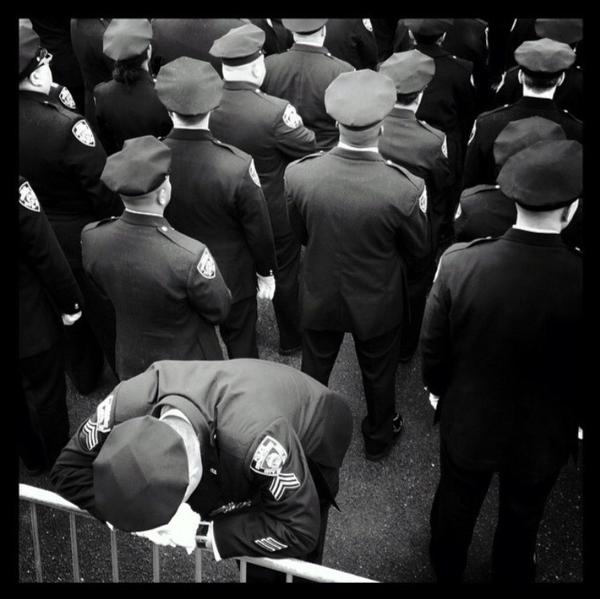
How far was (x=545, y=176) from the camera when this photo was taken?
2.35m

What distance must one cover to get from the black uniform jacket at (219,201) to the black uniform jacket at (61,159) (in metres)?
0.36

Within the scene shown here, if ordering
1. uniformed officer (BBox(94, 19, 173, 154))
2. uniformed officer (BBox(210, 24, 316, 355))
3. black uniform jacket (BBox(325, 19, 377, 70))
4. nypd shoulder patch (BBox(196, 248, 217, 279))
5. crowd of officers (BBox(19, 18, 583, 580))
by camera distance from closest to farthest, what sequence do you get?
crowd of officers (BBox(19, 18, 583, 580)), nypd shoulder patch (BBox(196, 248, 217, 279)), uniformed officer (BBox(210, 24, 316, 355)), uniformed officer (BBox(94, 19, 173, 154)), black uniform jacket (BBox(325, 19, 377, 70))

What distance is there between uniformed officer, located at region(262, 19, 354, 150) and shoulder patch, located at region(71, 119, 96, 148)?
118cm

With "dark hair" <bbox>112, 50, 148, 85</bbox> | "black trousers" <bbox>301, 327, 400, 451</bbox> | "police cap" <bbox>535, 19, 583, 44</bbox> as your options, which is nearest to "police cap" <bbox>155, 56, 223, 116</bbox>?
"dark hair" <bbox>112, 50, 148, 85</bbox>

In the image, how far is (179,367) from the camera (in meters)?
2.43

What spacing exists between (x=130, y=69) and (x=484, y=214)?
2.06 meters

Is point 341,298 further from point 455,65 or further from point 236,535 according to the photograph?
point 455,65

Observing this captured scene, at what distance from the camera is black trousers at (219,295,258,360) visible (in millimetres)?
3723

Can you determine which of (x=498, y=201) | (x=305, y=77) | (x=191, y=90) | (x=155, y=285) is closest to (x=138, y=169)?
(x=155, y=285)

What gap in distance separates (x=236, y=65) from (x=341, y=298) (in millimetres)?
1248

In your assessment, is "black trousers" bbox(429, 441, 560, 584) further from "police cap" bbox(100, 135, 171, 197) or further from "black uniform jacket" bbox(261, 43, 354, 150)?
"black uniform jacket" bbox(261, 43, 354, 150)

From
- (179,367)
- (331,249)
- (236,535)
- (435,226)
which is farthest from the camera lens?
(435,226)

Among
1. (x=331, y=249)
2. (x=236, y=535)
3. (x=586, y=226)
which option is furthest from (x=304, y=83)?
(x=236, y=535)

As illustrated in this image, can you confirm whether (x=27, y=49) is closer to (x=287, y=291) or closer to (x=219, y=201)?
(x=219, y=201)
